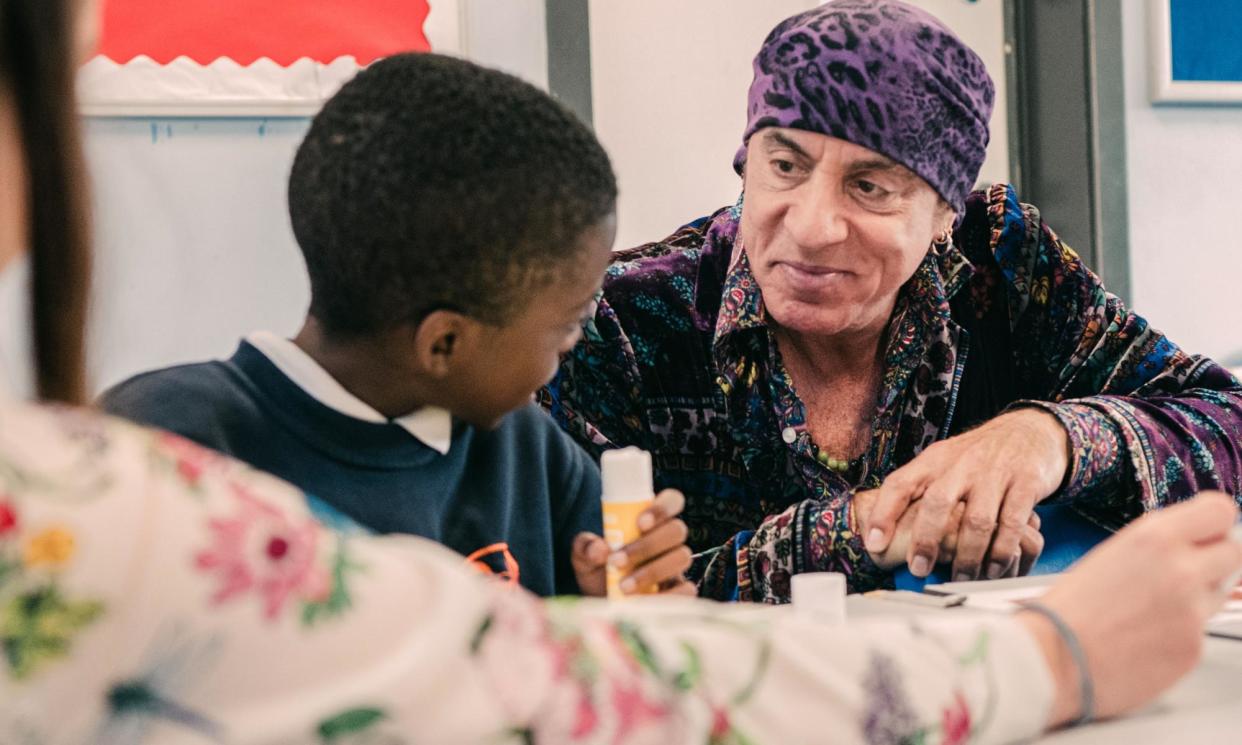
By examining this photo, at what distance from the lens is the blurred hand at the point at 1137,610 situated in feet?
2.51

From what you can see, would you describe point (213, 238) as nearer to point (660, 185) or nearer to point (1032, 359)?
point (660, 185)

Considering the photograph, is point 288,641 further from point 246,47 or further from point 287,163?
point 246,47

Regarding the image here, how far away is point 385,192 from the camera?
992mm

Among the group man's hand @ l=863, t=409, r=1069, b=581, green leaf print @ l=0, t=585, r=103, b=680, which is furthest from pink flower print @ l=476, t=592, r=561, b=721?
man's hand @ l=863, t=409, r=1069, b=581

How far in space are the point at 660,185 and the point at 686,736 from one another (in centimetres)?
223

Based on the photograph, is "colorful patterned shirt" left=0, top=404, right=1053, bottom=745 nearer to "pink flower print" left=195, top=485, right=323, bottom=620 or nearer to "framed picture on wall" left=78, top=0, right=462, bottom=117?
"pink flower print" left=195, top=485, right=323, bottom=620

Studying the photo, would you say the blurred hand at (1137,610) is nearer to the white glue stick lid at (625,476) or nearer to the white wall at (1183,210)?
the white glue stick lid at (625,476)

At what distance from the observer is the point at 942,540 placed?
141 centimetres

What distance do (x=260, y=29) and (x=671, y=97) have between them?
2.87ft

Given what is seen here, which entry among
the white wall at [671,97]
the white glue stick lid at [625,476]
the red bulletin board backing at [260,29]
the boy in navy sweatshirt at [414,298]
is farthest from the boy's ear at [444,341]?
the white wall at [671,97]

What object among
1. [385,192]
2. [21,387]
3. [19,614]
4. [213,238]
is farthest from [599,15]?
[19,614]

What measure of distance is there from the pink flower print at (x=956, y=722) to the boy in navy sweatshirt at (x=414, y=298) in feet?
1.44

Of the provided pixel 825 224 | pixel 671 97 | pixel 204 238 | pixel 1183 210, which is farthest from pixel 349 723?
pixel 1183 210

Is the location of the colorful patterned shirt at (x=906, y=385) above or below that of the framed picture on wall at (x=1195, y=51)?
below
